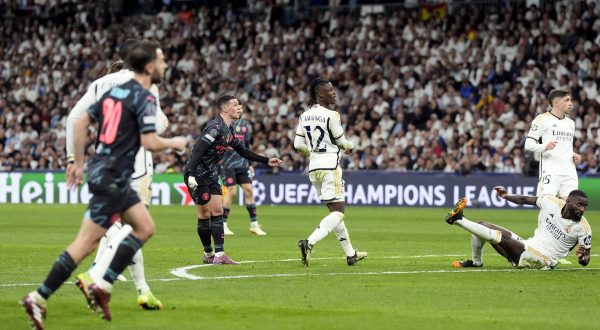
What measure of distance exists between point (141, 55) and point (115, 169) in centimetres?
102

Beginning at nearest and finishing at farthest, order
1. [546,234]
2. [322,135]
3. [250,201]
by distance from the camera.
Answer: [546,234]
[322,135]
[250,201]

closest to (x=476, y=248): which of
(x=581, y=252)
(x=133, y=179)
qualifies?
(x=581, y=252)

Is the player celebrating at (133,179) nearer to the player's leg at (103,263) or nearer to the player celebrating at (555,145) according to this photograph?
the player's leg at (103,263)

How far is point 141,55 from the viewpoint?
10023mm

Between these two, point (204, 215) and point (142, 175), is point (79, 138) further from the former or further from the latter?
point (204, 215)

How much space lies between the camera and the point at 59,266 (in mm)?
9578

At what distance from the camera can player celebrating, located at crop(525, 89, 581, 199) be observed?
1720 centimetres

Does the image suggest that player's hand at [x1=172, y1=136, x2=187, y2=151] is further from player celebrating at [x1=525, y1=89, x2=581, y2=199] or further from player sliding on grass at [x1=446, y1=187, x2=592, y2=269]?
player celebrating at [x1=525, y1=89, x2=581, y2=199]

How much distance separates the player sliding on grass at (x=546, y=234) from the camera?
1481 cm

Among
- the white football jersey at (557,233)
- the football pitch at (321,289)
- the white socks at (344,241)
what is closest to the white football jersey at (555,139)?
the football pitch at (321,289)

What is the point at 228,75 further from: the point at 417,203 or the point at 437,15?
the point at 417,203

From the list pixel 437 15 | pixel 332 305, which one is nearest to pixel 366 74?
pixel 437 15

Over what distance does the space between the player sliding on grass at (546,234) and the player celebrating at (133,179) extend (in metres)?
4.56

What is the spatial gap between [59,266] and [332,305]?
9.18 feet
